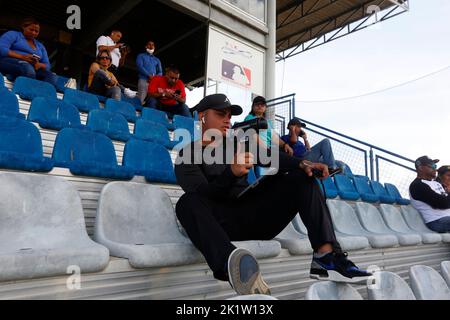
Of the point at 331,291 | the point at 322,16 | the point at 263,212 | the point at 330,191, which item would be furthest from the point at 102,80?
the point at 322,16

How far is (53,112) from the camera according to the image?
2.46 m

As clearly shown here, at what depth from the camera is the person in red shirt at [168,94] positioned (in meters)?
4.16

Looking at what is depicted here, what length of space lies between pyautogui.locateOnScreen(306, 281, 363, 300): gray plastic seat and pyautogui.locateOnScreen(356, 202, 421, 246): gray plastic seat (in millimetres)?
1507

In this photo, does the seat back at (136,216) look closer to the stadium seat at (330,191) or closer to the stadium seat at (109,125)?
the stadium seat at (109,125)

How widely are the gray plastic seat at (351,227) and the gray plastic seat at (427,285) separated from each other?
70cm

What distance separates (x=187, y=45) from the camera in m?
7.72

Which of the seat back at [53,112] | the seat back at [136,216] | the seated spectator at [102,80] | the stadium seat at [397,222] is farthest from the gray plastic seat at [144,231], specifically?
the seated spectator at [102,80]

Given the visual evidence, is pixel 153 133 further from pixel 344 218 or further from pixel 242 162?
pixel 242 162

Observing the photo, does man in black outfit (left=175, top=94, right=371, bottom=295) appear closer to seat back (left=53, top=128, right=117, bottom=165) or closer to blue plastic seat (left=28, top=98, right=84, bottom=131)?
seat back (left=53, top=128, right=117, bottom=165)

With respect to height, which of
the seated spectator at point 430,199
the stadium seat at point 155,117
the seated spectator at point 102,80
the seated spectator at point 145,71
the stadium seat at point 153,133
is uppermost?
the seated spectator at point 145,71

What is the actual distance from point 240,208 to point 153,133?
1.71 m

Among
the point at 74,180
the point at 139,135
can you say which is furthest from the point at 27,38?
the point at 74,180
